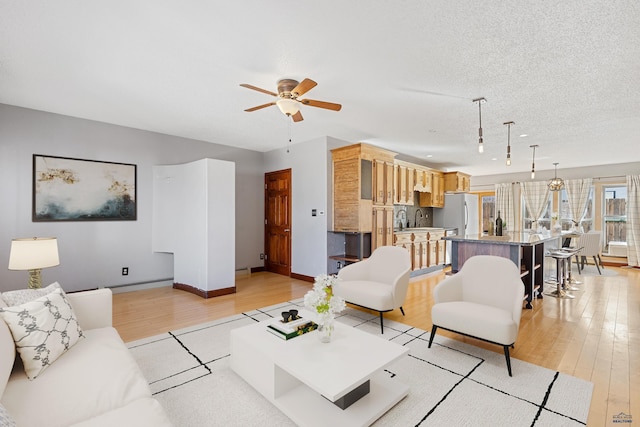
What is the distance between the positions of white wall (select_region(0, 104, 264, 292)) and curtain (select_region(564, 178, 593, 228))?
9043mm

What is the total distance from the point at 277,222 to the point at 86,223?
127 inches

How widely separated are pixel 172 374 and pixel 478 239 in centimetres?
381

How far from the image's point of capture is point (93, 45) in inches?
97.8

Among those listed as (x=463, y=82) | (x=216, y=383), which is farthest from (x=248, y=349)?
(x=463, y=82)

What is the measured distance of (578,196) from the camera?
26.4 ft

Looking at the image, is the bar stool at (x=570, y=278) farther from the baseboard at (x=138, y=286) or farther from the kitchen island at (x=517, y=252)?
the baseboard at (x=138, y=286)

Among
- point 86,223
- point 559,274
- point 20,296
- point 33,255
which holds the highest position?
point 86,223

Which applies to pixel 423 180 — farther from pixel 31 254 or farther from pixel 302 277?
pixel 31 254

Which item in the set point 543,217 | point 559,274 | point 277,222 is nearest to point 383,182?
point 277,222

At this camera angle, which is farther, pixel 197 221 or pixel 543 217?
pixel 543 217

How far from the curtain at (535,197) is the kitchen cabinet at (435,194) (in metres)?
3.04

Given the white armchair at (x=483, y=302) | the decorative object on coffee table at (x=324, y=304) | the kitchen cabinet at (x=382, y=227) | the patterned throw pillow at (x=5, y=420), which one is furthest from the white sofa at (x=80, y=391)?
the kitchen cabinet at (x=382, y=227)

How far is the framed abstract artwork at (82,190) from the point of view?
411cm

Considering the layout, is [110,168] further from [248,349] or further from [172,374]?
[248,349]
